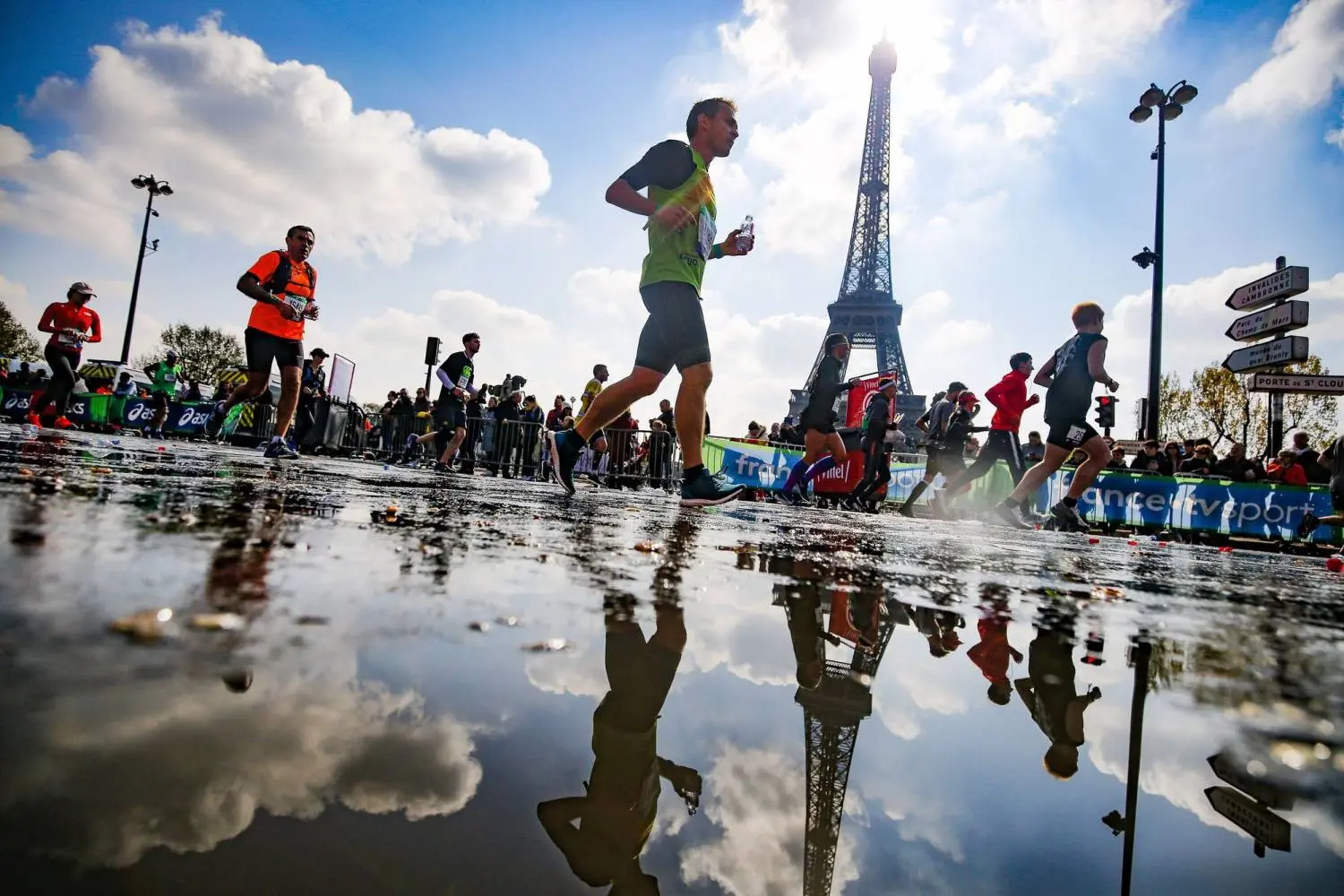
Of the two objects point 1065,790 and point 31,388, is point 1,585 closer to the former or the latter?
point 1065,790

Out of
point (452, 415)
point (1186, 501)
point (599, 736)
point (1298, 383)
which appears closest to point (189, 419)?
point (452, 415)

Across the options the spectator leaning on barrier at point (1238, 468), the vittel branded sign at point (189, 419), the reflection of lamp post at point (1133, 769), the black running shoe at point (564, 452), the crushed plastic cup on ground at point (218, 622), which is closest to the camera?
the reflection of lamp post at point (1133, 769)

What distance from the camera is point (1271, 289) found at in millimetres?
12609

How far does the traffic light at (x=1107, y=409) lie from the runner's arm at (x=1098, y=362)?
131 inches

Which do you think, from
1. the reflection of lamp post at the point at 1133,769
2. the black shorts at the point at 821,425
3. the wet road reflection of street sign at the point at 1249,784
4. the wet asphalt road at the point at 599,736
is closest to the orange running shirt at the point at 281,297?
the wet asphalt road at the point at 599,736

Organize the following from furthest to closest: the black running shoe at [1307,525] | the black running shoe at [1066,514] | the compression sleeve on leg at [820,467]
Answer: the compression sleeve on leg at [820,467] → the black running shoe at [1307,525] → the black running shoe at [1066,514]

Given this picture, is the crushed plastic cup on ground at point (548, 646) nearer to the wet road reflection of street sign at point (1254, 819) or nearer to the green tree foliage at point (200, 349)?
the wet road reflection of street sign at point (1254, 819)

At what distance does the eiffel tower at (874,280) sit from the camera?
163 ft

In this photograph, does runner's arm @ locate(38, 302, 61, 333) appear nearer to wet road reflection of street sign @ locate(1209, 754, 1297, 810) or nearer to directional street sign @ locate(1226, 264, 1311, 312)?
wet road reflection of street sign @ locate(1209, 754, 1297, 810)

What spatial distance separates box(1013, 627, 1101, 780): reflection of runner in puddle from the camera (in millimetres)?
779

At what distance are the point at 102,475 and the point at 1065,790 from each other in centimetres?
361

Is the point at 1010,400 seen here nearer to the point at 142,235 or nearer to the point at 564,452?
the point at 564,452

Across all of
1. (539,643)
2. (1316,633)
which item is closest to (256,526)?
(539,643)

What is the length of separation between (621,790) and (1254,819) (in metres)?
0.58
